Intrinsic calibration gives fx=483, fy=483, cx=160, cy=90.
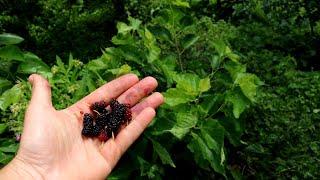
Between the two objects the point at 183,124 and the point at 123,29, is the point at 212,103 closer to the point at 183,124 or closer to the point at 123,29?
the point at 183,124

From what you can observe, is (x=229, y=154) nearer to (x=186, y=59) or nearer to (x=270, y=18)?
(x=186, y=59)

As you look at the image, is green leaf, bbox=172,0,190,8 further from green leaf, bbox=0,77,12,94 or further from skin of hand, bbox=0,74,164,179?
green leaf, bbox=0,77,12,94

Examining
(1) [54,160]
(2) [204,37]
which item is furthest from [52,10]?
(1) [54,160]

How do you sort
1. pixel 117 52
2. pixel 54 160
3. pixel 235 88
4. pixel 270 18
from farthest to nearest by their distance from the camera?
1. pixel 270 18
2. pixel 117 52
3. pixel 235 88
4. pixel 54 160

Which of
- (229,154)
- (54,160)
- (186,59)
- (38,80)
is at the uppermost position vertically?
(38,80)

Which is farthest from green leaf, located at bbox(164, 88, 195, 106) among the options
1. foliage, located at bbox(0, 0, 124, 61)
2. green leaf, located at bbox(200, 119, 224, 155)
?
foliage, located at bbox(0, 0, 124, 61)

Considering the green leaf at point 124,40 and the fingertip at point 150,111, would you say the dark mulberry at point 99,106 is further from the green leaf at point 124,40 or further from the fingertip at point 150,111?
the green leaf at point 124,40

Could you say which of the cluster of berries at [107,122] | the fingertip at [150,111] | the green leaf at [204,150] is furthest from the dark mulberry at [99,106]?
the green leaf at [204,150]
